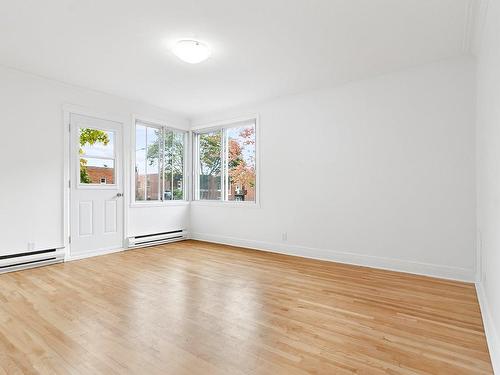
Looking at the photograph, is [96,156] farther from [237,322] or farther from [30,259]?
[237,322]

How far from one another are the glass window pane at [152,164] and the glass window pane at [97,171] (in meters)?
0.75

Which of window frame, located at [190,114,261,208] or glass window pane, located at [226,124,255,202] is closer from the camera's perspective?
window frame, located at [190,114,261,208]

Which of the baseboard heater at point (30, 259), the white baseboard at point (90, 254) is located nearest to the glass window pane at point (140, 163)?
the white baseboard at point (90, 254)

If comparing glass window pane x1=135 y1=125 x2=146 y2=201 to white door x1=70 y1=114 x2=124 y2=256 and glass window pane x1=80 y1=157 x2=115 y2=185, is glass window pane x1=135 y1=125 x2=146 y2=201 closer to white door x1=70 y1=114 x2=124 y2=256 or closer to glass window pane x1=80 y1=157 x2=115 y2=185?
white door x1=70 y1=114 x2=124 y2=256

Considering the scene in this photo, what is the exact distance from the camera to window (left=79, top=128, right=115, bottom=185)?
4750mm

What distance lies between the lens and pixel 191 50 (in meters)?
3.27

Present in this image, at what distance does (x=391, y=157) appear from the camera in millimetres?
3988

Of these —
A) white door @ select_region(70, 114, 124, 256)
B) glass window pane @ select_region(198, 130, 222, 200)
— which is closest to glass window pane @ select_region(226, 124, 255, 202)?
glass window pane @ select_region(198, 130, 222, 200)

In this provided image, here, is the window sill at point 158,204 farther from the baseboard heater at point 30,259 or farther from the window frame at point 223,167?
the baseboard heater at point 30,259

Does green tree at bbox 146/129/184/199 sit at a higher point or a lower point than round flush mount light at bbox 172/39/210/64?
lower

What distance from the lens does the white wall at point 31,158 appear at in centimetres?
392

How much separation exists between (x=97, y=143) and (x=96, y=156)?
22 cm

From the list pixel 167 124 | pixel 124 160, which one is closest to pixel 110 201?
pixel 124 160

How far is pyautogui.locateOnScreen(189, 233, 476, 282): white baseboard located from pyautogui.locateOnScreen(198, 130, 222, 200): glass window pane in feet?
3.47
